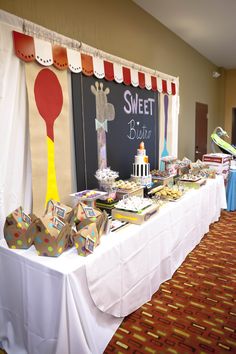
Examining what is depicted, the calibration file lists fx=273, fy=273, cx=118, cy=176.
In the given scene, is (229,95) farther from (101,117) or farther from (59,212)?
A: (59,212)

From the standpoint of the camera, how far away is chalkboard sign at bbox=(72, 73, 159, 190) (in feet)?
7.39

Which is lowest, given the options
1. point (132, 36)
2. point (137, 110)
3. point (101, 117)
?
point (101, 117)

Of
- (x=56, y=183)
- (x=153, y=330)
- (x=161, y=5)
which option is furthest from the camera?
(x=161, y=5)

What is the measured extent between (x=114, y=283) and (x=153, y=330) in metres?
0.42

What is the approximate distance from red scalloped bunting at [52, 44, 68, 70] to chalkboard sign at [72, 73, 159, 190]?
6.1 inches

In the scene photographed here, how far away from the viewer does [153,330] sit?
164cm

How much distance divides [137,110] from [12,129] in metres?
1.58

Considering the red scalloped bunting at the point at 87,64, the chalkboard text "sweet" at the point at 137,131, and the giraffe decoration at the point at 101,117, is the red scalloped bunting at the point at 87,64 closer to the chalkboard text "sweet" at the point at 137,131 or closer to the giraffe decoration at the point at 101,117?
the giraffe decoration at the point at 101,117

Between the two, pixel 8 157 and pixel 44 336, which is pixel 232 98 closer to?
pixel 8 157

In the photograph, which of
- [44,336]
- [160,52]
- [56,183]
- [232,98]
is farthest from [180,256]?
[232,98]

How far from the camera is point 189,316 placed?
177 centimetres

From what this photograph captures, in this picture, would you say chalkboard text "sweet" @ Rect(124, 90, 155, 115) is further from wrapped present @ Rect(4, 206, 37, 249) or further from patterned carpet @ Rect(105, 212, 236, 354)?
wrapped present @ Rect(4, 206, 37, 249)

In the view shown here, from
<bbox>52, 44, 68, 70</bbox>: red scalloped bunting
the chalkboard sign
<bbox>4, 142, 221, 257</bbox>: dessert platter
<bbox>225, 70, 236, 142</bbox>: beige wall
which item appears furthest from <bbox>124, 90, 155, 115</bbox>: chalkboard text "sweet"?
<bbox>225, 70, 236, 142</bbox>: beige wall

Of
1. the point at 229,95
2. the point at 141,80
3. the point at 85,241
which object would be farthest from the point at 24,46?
the point at 229,95
